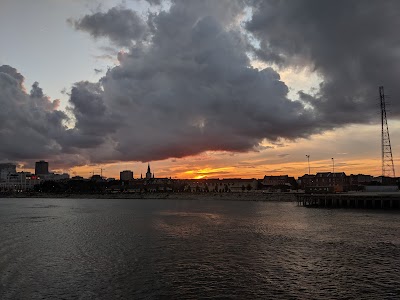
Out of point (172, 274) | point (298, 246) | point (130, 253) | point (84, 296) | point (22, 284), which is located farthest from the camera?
point (298, 246)

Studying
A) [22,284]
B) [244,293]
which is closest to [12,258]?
[22,284]

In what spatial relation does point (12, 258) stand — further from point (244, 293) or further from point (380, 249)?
point (380, 249)

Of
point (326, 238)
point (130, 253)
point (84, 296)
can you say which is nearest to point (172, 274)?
point (84, 296)

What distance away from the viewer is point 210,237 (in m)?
53.8

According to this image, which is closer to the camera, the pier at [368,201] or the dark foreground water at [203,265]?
the dark foreground water at [203,265]

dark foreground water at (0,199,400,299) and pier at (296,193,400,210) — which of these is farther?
pier at (296,193,400,210)

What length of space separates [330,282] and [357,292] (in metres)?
3.04

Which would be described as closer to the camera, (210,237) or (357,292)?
(357,292)

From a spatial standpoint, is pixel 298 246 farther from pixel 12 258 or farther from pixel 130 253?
pixel 12 258

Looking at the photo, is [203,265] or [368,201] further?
[368,201]

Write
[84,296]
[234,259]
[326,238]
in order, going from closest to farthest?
[84,296]
[234,259]
[326,238]

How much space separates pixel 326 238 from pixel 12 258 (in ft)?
Answer: 133

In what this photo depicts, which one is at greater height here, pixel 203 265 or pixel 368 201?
pixel 368 201

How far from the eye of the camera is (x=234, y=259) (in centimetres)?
3762
